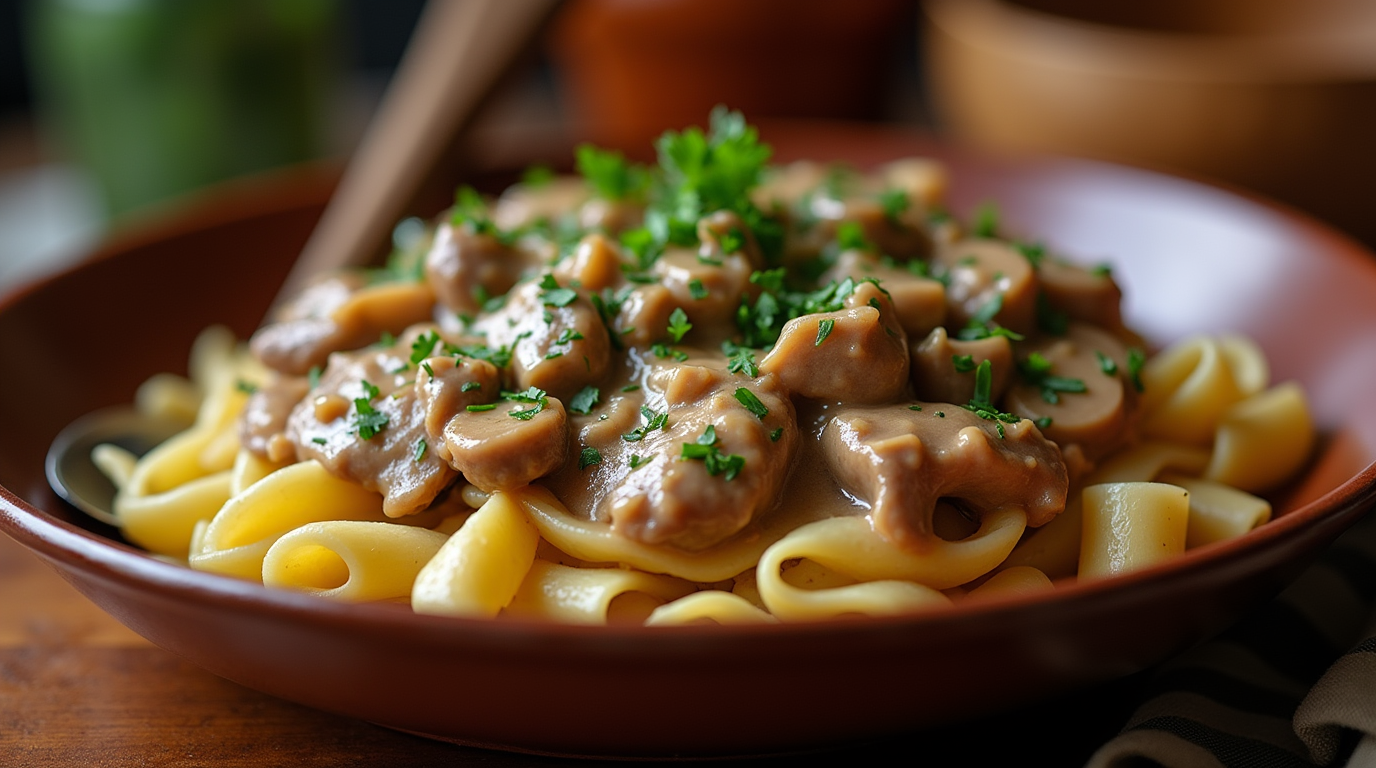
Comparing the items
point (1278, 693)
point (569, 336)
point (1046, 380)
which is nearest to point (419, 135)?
point (569, 336)

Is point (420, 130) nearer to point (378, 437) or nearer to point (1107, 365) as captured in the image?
point (378, 437)

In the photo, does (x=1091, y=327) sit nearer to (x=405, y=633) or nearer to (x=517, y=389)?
(x=517, y=389)

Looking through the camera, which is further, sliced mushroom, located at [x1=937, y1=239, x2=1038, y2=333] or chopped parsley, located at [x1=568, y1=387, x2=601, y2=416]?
sliced mushroom, located at [x1=937, y1=239, x2=1038, y2=333]

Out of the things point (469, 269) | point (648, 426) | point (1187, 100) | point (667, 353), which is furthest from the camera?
point (1187, 100)

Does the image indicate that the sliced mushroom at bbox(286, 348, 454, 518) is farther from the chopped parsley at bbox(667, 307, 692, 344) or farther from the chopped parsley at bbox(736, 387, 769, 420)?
the chopped parsley at bbox(736, 387, 769, 420)

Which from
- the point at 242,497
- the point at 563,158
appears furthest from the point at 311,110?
the point at 242,497

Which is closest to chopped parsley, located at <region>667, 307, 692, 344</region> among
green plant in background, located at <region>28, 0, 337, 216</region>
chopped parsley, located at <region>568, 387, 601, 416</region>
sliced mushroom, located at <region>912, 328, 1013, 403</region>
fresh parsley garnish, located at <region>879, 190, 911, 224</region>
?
chopped parsley, located at <region>568, 387, 601, 416</region>
